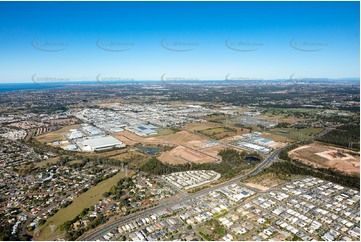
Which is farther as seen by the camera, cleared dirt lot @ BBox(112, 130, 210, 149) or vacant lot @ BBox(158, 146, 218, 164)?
cleared dirt lot @ BBox(112, 130, 210, 149)

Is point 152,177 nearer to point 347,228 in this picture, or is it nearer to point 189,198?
point 189,198

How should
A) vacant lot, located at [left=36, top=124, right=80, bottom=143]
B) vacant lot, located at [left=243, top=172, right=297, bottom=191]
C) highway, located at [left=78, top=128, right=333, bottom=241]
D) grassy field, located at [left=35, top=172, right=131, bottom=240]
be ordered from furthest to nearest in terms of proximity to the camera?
vacant lot, located at [left=36, top=124, right=80, bottom=143] → vacant lot, located at [left=243, top=172, right=297, bottom=191] → grassy field, located at [left=35, top=172, right=131, bottom=240] → highway, located at [left=78, top=128, right=333, bottom=241]

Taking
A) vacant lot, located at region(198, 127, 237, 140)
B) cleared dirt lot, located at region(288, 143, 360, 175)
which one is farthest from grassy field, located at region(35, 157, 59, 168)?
cleared dirt lot, located at region(288, 143, 360, 175)

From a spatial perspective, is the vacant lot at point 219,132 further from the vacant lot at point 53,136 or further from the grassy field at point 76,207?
the vacant lot at point 53,136

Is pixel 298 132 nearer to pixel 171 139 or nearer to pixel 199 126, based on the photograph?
pixel 199 126

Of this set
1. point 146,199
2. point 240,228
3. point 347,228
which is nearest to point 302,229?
point 347,228

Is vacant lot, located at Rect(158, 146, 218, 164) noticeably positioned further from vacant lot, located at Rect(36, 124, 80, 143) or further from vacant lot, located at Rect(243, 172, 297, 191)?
vacant lot, located at Rect(36, 124, 80, 143)

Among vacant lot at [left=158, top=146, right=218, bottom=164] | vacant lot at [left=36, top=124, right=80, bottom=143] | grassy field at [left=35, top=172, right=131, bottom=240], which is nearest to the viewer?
grassy field at [left=35, top=172, right=131, bottom=240]
